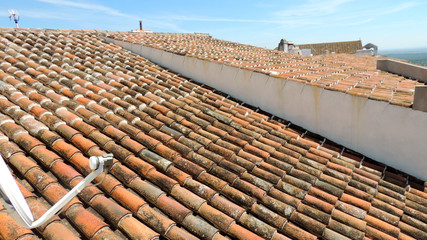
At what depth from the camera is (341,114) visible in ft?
16.5

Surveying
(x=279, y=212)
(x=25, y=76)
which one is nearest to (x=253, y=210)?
(x=279, y=212)

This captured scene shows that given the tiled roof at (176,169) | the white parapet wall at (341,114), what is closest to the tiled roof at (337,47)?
the white parapet wall at (341,114)

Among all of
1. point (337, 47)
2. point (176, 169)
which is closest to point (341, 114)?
point (176, 169)

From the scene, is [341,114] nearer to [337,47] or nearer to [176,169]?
[176,169]

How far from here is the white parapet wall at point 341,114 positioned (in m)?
4.43

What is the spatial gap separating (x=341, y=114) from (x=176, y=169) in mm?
3610

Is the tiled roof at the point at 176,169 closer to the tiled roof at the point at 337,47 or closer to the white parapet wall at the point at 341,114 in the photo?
the white parapet wall at the point at 341,114

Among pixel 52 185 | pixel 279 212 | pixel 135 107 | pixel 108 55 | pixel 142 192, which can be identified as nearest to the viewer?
pixel 52 185

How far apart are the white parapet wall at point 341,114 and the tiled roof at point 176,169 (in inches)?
10.8

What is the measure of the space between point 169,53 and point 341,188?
19.4ft

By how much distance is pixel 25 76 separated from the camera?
5.05 meters

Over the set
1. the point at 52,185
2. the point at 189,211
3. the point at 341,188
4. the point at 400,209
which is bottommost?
the point at 400,209

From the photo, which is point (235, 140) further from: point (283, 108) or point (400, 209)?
point (400, 209)

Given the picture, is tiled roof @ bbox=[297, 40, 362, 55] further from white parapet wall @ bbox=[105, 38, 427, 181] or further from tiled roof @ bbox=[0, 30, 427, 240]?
tiled roof @ bbox=[0, 30, 427, 240]
